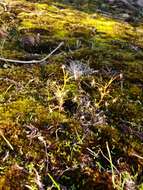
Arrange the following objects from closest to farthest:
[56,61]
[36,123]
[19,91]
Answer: [36,123]
[19,91]
[56,61]

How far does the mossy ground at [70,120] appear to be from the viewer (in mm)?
3191

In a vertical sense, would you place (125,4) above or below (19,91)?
below

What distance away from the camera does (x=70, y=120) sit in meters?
3.84

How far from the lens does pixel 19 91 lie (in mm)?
4258

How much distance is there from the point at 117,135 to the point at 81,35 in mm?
3751

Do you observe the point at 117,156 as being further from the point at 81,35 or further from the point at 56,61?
the point at 81,35

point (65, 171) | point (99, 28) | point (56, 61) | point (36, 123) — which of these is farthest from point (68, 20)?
point (65, 171)

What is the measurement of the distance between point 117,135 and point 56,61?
1.84 metres

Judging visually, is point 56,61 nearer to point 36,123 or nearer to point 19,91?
point 19,91

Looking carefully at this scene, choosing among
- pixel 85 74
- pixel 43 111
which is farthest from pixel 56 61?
pixel 43 111

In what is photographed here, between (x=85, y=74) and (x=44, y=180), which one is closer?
(x=44, y=180)

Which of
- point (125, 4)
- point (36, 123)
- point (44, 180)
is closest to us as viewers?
point (44, 180)

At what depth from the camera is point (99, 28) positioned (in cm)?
797

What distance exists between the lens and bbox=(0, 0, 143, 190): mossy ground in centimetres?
319
